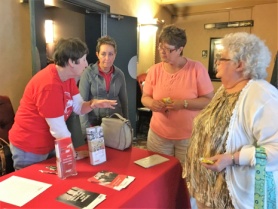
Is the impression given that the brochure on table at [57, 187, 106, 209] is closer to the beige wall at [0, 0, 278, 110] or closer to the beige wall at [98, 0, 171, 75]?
the beige wall at [0, 0, 278, 110]

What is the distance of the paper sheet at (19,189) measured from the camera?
114 centimetres

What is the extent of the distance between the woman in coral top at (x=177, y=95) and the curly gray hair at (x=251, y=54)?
0.57m

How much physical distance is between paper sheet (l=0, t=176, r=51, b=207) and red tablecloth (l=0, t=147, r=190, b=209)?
27 mm

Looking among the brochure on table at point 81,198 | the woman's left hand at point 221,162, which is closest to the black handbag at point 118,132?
the brochure on table at point 81,198

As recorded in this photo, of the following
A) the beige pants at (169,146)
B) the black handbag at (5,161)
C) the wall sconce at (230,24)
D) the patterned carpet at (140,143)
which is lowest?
the patterned carpet at (140,143)

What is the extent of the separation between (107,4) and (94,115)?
2564 mm

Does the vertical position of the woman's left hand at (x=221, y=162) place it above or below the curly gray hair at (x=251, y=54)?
below

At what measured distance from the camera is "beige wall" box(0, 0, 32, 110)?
2754mm

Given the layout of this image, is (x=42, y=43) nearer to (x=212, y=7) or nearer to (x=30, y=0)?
(x=30, y=0)

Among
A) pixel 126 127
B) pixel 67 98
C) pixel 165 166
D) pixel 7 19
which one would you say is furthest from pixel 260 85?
pixel 7 19

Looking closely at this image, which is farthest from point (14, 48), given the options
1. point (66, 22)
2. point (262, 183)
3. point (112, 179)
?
point (262, 183)

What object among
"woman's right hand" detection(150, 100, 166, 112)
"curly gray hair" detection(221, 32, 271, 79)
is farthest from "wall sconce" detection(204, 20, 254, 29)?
"curly gray hair" detection(221, 32, 271, 79)

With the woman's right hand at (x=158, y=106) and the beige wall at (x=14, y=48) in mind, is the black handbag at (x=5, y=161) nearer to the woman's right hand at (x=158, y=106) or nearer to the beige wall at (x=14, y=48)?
the beige wall at (x=14, y=48)

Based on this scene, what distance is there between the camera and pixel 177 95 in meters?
1.89
